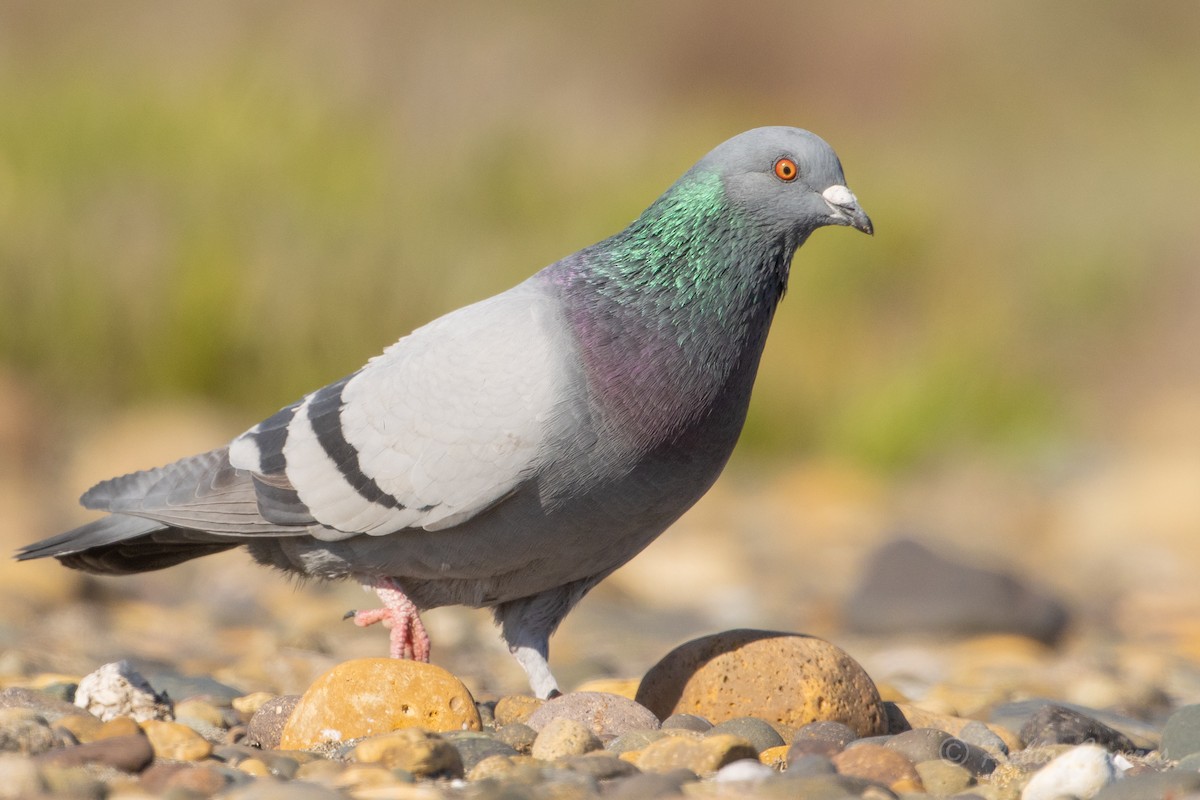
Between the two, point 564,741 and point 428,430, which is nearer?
point 564,741

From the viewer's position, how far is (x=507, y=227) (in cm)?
1150

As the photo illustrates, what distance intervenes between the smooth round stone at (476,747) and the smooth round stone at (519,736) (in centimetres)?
9

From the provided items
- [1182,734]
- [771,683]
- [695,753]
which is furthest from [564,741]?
[1182,734]

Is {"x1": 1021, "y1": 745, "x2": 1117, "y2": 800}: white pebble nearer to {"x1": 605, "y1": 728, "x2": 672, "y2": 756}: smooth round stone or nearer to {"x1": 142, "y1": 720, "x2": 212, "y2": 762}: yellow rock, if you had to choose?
{"x1": 605, "y1": 728, "x2": 672, "y2": 756}: smooth round stone

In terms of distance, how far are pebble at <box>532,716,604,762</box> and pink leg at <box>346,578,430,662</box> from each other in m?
0.89

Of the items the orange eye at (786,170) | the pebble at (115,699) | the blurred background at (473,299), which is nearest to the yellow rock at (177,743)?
the pebble at (115,699)

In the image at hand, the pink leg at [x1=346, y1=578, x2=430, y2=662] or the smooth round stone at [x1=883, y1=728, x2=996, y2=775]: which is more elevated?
the pink leg at [x1=346, y1=578, x2=430, y2=662]

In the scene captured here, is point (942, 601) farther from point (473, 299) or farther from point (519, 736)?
point (473, 299)

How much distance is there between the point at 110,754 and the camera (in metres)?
3.29

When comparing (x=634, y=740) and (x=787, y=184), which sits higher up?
(x=787, y=184)

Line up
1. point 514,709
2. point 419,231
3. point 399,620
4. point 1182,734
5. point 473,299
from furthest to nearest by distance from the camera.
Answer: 1. point 419,231
2. point 473,299
3. point 399,620
4. point 514,709
5. point 1182,734

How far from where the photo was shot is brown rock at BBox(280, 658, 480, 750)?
369 cm

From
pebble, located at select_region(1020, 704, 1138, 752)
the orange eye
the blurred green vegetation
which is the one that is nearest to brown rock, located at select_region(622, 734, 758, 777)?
pebble, located at select_region(1020, 704, 1138, 752)

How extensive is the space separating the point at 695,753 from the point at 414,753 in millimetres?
652
